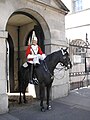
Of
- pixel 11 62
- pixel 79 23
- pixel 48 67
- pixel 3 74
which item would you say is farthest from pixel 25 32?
pixel 79 23

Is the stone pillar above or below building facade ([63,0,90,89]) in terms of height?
below

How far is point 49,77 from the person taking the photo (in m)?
6.67

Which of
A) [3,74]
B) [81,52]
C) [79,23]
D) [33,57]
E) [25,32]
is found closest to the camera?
[3,74]

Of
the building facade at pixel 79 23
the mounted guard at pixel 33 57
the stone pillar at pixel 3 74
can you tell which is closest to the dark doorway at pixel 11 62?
the mounted guard at pixel 33 57

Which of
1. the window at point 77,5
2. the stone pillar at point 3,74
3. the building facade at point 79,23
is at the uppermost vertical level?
the window at point 77,5

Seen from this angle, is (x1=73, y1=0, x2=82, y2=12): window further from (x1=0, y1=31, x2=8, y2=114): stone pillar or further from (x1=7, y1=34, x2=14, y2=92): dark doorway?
(x1=0, y1=31, x2=8, y2=114): stone pillar

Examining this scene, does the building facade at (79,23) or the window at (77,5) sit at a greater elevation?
the window at (77,5)

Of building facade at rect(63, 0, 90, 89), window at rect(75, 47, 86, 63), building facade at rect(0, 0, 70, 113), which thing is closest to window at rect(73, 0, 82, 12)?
building facade at rect(63, 0, 90, 89)

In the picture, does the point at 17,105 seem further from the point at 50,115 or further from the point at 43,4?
the point at 43,4

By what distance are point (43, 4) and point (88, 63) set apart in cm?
557

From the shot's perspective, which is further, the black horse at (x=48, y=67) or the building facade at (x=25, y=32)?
the black horse at (x=48, y=67)

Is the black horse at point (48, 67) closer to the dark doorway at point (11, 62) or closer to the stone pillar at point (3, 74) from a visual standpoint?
the stone pillar at point (3, 74)

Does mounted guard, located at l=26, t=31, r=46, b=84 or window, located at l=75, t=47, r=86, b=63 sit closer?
mounted guard, located at l=26, t=31, r=46, b=84

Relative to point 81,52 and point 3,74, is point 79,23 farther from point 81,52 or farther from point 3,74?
point 3,74
